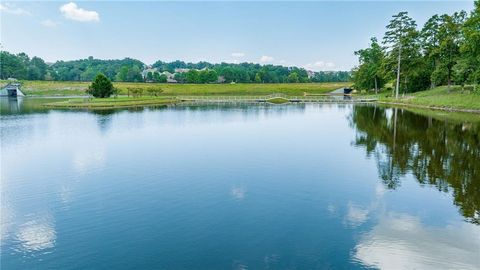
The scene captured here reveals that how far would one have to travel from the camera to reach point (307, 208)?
40.8 ft

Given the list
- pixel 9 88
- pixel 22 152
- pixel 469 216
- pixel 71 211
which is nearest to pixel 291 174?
pixel 469 216

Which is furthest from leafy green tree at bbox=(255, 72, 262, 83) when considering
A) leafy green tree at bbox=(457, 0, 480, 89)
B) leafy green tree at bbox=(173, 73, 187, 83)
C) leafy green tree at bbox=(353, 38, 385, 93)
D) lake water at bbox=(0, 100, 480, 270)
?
lake water at bbox=(0, 100, 480, 270)

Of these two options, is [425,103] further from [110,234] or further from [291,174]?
[110,234]

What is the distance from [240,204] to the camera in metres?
12.8

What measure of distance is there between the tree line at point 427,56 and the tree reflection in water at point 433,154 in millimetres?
18938

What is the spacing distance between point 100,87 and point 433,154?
5804 centimetres

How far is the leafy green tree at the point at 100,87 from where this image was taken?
64125 mm

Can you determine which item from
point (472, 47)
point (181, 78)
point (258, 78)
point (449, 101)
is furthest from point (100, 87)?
point (258, 78)

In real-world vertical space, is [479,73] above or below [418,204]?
above

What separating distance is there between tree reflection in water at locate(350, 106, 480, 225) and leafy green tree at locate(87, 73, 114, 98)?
47402 millimetres

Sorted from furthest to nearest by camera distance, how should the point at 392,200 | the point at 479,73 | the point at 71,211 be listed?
the point at 479,73, the point at 392,200, the point at 71,211

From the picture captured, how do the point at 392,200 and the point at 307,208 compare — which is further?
the point at 392,200

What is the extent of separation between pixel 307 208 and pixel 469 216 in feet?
17.1

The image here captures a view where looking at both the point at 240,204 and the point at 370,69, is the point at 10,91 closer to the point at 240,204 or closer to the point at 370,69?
the point at 370,69
